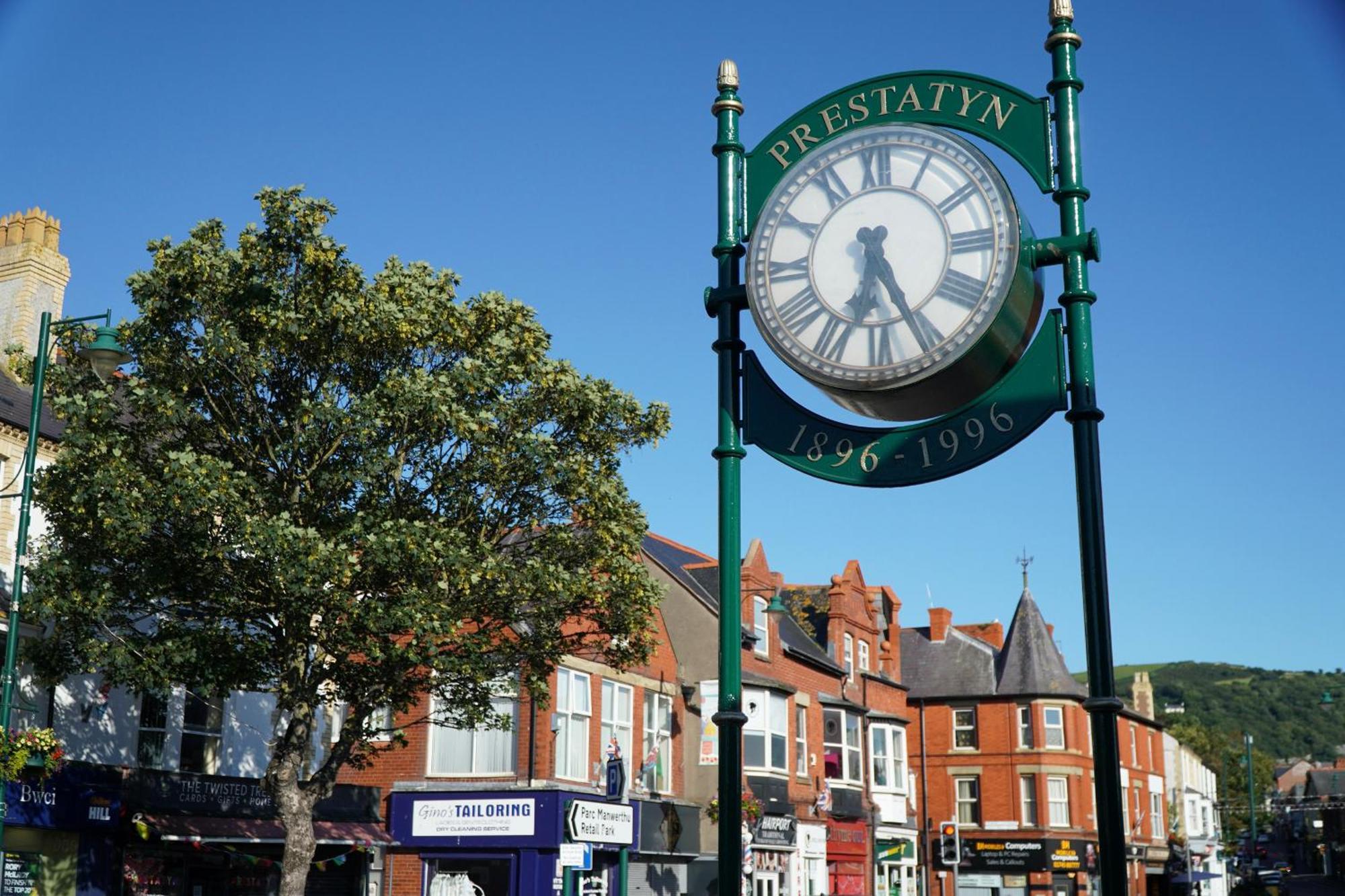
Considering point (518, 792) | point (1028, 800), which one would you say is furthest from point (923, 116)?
point (1028, 800)

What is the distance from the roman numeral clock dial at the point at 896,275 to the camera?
6.46 m

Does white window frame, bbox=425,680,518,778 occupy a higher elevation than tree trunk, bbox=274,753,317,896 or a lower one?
higher

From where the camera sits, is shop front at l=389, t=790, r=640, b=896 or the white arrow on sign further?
the white arrow on sign

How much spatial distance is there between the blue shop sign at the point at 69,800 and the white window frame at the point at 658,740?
12.9 meters

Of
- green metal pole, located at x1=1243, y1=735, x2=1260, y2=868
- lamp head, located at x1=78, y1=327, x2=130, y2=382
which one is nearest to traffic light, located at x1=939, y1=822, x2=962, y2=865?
lamp head, located at x1=78, y1=327, x2=130, y2=382

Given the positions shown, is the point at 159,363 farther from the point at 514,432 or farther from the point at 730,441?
the point at 730,441

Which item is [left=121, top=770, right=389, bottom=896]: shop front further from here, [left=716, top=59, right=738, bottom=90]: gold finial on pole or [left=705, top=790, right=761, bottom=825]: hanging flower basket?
[left=716, top=59, right=738, bottom=90]: gold finial on pole

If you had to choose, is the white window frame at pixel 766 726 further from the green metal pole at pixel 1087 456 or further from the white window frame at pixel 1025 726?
the green metal pole at pixel 1087 456

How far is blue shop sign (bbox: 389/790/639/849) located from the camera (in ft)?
95.9

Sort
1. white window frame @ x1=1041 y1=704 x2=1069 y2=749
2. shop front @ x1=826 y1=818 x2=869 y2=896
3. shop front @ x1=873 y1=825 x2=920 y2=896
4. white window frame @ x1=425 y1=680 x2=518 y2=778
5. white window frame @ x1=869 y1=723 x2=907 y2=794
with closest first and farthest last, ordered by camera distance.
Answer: white window frame @ x1=425 y1=680 x2=518 y2=778 < shop front @ x1=826 y1=818 x2=869 y2=896 < shop front @ x1=873 y1=825 x2=920 y2=896 < white window frame @ x1=869 y1=723 x2=907 y2=794 < white window frame @ x1=1041 y1=704 x2=1069 y2=749

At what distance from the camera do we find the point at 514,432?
769 inches

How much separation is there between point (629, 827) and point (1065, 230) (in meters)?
26.8

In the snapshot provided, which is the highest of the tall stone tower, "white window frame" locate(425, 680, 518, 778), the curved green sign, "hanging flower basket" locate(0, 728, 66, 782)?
the tall stone tower

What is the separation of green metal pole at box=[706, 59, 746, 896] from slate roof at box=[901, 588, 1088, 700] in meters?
52.0
